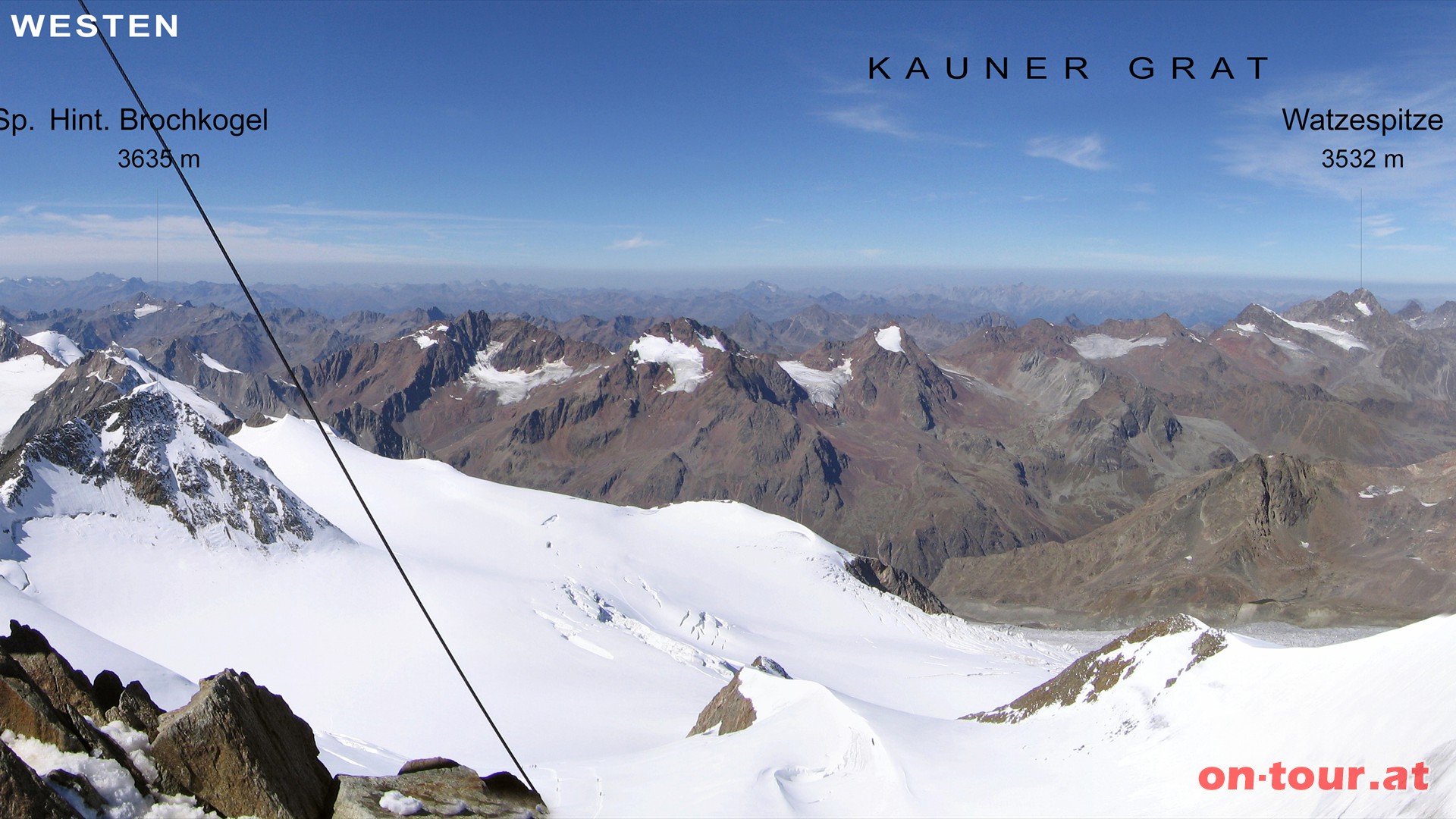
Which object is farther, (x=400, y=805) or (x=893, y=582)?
(x=893, y=582)

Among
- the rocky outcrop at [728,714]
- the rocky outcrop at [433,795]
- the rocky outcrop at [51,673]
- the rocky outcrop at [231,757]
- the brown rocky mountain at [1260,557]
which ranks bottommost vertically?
the brown rocky mountain at [1260,557]

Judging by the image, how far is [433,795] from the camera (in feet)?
31.3

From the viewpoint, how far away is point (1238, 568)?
13400 cm

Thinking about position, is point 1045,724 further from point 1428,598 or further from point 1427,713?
point 1428,598

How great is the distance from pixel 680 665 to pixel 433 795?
40604 mm

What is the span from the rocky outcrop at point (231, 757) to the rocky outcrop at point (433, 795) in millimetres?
465

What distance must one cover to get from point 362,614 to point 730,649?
25.2 metres

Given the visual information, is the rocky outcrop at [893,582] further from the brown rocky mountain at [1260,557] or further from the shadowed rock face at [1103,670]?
the shadowed rock face at [1103,670]

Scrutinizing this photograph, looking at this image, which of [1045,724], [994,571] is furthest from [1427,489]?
[1045,724]

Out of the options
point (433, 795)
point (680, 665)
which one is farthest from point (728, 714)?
point (433, 795)

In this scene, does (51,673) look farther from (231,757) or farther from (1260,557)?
(1260,557)

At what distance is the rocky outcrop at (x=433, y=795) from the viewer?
8703 mm

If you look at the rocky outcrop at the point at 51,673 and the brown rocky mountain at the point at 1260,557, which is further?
the brown rocky mountain at the point at 1260,557

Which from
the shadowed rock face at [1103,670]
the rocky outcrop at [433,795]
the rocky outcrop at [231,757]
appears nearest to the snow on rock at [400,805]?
the rocky outcrop at [433,795]
